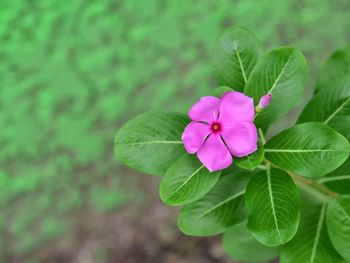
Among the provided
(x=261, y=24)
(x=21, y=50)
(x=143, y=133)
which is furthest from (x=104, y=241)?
(x=143, y=133)

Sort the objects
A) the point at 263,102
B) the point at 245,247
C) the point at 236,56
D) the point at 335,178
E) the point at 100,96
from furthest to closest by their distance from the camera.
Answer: the point at 100,96 → the point at 245,247 → the point at 335,178 → the point at 236,56 → the point at 263,102

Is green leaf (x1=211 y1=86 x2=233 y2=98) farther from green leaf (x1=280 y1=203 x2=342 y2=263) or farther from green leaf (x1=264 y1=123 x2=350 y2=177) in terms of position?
green leaf (x1=280 y1=203 x2=342 y2=263)

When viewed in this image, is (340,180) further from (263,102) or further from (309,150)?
(263,102)

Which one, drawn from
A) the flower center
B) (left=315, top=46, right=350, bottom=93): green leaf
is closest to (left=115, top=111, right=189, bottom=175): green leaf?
the flower center

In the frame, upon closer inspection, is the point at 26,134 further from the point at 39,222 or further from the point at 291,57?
the point at 291,57

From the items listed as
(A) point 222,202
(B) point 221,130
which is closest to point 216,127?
(B) point 221,130

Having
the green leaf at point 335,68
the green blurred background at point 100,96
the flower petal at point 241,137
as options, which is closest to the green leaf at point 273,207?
the flower petal at point 241,137
